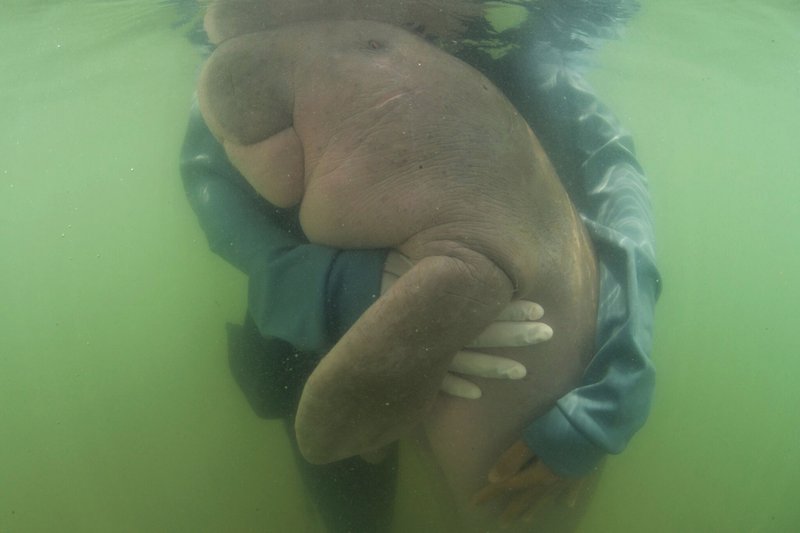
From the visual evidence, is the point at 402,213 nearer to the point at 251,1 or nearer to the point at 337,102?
the point at 337,102

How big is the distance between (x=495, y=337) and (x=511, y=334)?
0.06 m

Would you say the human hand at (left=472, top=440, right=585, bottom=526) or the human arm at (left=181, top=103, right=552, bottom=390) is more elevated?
the human arm at (left=181, top=103, right=552, bottom=390)

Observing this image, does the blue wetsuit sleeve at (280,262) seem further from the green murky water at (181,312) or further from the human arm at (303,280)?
the green murky water at (181,312)

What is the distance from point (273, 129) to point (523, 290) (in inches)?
43.8

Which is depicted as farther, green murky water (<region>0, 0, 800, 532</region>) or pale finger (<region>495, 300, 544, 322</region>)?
green murky water (<region>0, 0, 800, 532</region>)

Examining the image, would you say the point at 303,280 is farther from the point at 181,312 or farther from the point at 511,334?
the point at 181,312

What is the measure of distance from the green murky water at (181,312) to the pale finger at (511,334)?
0.81 meters

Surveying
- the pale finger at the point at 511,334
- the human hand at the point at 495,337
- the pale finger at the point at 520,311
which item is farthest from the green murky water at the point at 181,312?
the pale finger at the point at 520,311

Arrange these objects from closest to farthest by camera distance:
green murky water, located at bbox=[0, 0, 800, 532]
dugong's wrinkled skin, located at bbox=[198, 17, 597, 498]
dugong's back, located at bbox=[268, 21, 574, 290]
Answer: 1. dugong's wrinkled skin, located at bbox=[198, 17, 597, 498]
2. dugong's back, located at bbox=[268, 21, 574, 290]
3. green murky water, located at bbox=[0, 0, 800, 532]

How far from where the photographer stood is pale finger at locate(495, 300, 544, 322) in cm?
223

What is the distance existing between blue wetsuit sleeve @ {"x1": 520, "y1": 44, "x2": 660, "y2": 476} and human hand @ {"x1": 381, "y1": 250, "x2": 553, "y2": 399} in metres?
0.27

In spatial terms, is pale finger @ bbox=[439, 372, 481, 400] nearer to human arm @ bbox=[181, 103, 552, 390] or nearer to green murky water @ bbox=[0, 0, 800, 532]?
human arm @ bbox=[181, 103, 552, 390]

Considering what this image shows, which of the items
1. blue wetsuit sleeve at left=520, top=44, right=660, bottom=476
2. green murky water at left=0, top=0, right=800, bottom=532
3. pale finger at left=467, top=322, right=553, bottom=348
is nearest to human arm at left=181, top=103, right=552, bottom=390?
pale finger at left=467, top=322, right=553, bottom=348

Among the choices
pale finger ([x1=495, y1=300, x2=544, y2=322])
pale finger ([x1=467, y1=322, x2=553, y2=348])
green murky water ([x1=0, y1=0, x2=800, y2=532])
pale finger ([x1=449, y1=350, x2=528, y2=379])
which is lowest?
green murky water ([x1=0, y1=0, x2=800, y2=532])
